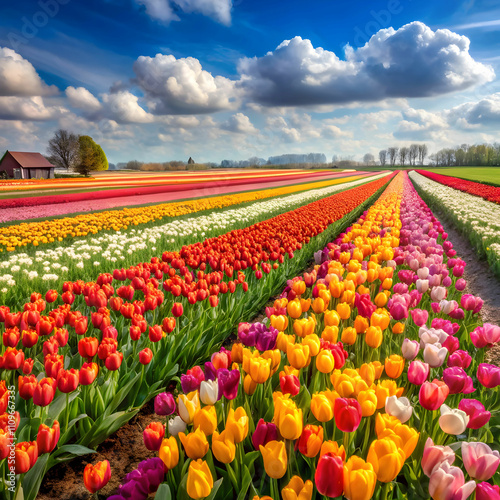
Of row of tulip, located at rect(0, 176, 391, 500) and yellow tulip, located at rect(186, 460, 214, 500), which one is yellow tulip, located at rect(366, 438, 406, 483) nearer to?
yellow tulip, located at rect(186, 460, 214, 500)

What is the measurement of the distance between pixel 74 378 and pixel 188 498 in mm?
889

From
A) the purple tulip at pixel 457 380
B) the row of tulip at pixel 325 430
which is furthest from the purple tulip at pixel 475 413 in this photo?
the purple tulip at pixel 457 380

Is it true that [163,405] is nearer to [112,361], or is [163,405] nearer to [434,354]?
[112,361]

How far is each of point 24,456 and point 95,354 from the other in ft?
4.27

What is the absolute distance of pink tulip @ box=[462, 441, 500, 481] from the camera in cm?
133

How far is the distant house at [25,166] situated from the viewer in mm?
43781

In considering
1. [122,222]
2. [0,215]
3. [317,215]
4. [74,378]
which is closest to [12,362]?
[74,378]

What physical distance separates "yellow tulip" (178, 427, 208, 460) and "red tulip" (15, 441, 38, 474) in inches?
23.7

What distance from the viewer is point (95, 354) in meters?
2.75

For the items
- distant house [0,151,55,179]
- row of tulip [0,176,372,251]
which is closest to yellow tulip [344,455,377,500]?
row of tulip [0,176,372,251]

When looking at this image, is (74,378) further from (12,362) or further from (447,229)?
(447,229)

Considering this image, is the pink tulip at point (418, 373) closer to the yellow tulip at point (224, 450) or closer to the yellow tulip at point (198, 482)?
the yellow tulip at point (224, 450)

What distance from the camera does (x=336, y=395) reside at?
170cm

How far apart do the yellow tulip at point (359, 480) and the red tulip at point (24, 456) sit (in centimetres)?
121
